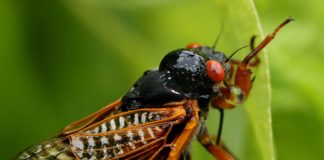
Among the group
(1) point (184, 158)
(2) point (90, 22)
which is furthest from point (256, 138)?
(2) point (90, 22)

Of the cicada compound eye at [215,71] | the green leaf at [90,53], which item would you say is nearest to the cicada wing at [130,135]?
the cicada compound eye at [215,71]

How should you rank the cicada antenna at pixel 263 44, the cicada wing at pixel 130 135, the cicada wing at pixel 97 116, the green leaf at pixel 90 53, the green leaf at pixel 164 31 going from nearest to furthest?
the cicada antenna at pixel 263 44
the cicada wing at pixel 130 135
the cicada wing at pixel 97 116
the green leaf at pixel 164 31
the green leaf at pixel 90 53

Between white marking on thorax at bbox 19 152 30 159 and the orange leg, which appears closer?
the orange leg

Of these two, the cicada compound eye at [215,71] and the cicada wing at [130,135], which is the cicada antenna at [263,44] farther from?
the cicada wing at [130,135]

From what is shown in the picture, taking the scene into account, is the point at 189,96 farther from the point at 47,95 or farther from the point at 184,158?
the point at 47,95

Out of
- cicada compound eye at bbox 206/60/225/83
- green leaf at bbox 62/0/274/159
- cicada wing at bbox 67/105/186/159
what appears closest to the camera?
cicada wing at bbox 67/105/186/159

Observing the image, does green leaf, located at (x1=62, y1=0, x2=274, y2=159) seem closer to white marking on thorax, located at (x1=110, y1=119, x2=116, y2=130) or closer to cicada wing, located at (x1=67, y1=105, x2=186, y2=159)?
cicada wing, located at (x1=67, y1=105, x2=186, y2=159)

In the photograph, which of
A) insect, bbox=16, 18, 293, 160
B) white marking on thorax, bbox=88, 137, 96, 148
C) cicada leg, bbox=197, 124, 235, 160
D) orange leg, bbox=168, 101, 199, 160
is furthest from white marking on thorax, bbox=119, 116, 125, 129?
cicada leg, bbox=197, 124, 235, 160

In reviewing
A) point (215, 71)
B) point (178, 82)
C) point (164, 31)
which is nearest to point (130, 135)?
point (178, 82)
